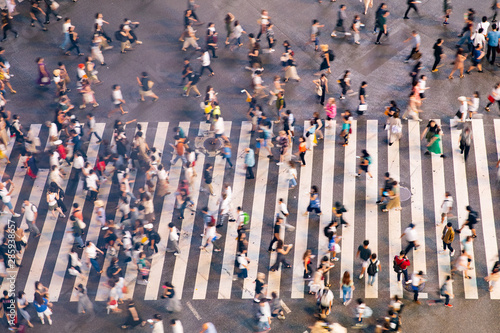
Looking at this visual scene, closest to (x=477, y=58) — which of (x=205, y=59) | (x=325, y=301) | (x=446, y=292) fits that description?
(x=205, y=59)

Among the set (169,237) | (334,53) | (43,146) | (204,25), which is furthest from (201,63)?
(169,237)

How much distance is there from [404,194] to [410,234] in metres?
2.82

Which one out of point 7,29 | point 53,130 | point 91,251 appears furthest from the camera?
point 7,29

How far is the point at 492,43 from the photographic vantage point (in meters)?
29.0

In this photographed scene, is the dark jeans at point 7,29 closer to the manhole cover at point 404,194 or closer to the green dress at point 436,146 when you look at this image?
the manhole cover at point 404,194

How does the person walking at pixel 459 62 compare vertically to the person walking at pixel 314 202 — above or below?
above

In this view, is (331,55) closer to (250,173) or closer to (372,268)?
(250,173)

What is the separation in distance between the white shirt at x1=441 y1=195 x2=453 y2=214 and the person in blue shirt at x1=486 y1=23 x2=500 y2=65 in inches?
365

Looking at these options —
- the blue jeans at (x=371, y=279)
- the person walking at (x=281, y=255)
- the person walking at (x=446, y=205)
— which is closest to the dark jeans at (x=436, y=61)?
the person walking at (x=446, y=205)

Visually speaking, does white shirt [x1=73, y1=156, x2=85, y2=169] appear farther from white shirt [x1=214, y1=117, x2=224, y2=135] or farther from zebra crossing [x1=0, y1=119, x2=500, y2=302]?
white shirt [x1=214, y1=117, x2=224, y2=135]

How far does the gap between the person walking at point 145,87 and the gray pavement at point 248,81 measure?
17.6 inches

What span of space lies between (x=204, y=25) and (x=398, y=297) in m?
17.6

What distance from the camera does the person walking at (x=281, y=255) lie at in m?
22.5

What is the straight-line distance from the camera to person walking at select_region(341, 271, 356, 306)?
70.4 ft
